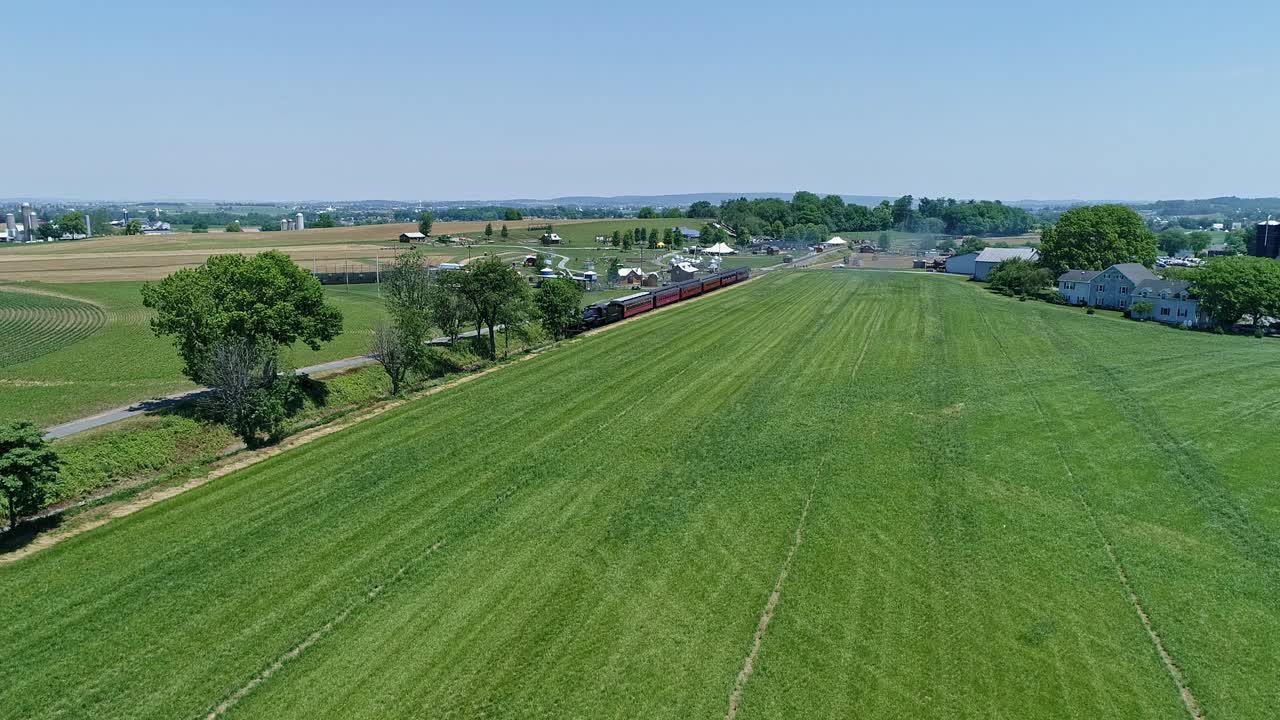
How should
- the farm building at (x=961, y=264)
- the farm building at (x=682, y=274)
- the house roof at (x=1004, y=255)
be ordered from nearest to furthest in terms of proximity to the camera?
the farm building at (x=682, y=274)
the house roof at (x=1004, y=255)
the farm building at (x=961, y=264)

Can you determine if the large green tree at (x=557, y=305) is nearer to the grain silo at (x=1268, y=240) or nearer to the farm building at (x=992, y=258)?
the farm building at (x=992, y=258)

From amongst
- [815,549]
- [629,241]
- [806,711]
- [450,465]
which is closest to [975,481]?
[815,549]

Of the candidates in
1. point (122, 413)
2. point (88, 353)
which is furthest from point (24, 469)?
point (88, 353)

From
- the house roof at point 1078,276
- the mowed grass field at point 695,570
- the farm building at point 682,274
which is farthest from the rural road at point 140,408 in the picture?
the house roof at point 1078,276

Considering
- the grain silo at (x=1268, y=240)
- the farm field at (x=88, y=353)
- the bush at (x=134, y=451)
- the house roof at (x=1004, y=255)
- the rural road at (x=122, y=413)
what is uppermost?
the grain silo at (x=1268, y=240)

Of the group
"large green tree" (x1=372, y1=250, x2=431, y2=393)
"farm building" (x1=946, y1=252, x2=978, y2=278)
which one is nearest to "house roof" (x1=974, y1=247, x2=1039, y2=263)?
"farm building" (x1=946, y1=252, x2=978, y2=278)

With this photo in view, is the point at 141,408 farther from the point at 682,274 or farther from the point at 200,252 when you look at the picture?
the point at 200,252

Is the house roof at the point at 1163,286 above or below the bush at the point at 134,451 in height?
above

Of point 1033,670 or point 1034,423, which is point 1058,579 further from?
point 1034,423
